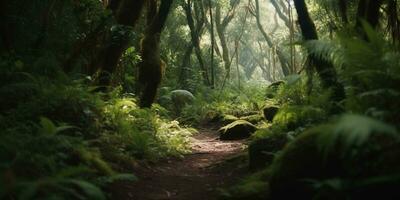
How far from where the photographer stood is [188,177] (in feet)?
24.2

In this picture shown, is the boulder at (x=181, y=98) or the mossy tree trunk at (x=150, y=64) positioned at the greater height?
the mossy tree trunk at (x=150, y=64)

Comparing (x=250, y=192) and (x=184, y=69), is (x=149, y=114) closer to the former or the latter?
(x=250, y=192)

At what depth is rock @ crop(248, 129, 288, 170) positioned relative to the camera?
6.67 metres

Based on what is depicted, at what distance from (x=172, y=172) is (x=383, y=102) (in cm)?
426

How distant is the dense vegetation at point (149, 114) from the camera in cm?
392

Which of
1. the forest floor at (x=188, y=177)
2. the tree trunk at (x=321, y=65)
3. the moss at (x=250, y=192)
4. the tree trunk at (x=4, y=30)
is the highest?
the tree trunk at (x=4, y=30)

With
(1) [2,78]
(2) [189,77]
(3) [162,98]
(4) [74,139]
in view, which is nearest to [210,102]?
(3) [162,98]

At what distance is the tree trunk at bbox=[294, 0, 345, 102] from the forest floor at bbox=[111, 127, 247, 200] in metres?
2.04

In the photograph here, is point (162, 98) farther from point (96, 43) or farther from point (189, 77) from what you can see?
point (96, 43)

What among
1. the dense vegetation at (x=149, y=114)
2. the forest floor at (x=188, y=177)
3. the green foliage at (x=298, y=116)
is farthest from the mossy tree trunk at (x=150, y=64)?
the green foliage at (x=298, y=116)

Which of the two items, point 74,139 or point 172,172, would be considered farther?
point 172,172

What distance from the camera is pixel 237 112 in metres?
15.5

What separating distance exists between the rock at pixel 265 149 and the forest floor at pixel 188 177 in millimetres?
339

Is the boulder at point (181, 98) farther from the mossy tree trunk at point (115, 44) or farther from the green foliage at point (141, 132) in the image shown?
the mossy tree trunk at point (115, 44)
